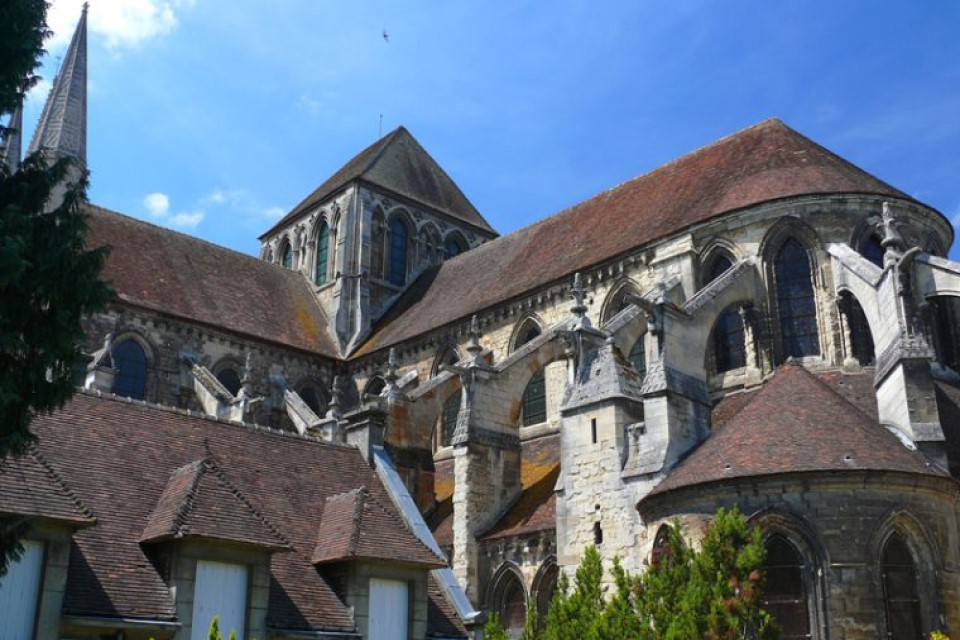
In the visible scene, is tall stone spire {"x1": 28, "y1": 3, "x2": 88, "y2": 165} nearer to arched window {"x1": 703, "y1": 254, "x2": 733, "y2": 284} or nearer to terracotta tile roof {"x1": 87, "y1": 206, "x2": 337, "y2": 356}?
terracotta tile roof {"x1": 87, "y1": 206, "x2": 337, "y2": 356}

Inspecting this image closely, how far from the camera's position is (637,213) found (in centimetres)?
2542

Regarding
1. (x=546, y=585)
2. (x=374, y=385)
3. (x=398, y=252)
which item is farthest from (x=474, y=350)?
(x=398, y=252)

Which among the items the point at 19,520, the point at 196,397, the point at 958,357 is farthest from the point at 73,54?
the point at 19,520

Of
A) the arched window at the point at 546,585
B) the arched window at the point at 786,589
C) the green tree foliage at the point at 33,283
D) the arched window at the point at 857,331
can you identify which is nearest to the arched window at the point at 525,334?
the arched window at the point at 857,331

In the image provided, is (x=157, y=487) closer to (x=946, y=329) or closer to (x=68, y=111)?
(x=946, y=329)

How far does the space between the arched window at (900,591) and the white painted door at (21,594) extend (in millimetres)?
10523

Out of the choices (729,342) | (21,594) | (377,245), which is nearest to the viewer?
(21,594)

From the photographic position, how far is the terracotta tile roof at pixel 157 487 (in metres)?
10.6

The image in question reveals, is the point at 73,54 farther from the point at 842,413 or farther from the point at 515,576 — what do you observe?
the point at 842,413

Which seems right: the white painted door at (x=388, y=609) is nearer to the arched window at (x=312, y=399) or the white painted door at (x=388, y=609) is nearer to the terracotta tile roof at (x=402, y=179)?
the arched window at (x=312, y=399)

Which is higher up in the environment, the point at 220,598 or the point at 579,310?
the point at 579,310

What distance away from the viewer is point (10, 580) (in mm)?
9727

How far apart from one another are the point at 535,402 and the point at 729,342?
5.09 meters

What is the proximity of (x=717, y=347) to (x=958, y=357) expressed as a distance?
4615 millimetres
